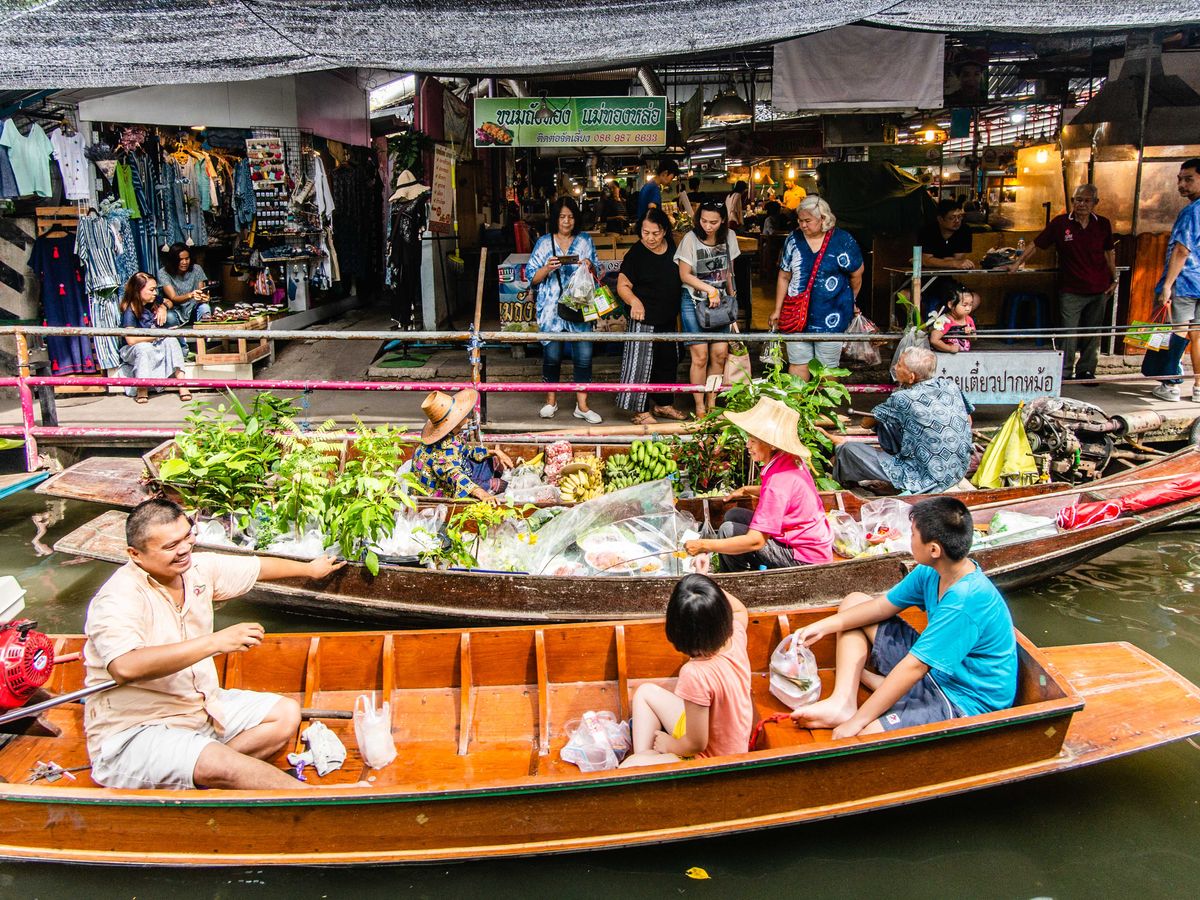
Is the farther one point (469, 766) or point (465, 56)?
point (465, 56)

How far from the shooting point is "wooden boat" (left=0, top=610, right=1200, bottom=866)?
390cm

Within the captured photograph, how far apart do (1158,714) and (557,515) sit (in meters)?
3.38

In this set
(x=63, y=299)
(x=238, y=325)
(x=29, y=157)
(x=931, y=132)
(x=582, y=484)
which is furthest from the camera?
(x=931, y=132)

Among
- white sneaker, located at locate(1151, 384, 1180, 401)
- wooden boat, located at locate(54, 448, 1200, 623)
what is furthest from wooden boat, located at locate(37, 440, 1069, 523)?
white sneaker, located at locate(1151, 384, 1180, 401)

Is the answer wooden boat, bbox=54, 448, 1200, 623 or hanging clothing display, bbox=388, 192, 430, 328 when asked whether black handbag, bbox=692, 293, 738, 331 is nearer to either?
wooden boat, bbox=54, 448, 1200, 623

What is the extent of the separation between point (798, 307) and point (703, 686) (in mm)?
5259

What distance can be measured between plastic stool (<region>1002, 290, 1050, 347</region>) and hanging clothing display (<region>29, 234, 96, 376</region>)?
10.2 meters

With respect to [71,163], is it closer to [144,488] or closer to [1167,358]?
[144,488]

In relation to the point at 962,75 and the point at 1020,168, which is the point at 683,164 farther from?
the point at 962,75

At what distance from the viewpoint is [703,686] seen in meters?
3.92

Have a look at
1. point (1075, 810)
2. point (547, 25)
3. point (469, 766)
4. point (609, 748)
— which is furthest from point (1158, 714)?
point (547, 25)

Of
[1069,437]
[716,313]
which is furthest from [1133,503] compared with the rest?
[716,313]

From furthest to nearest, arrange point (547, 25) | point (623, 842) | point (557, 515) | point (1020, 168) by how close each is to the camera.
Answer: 1. point (1020, 168)
2. point (547, 25)
3. point (557, 515)
4. point (623, 842)

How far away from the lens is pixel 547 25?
686cm
